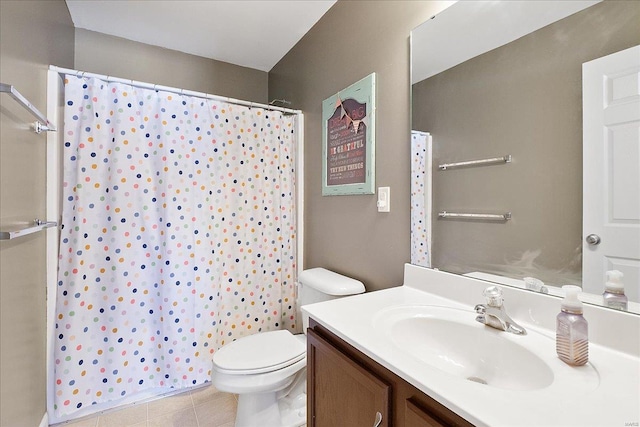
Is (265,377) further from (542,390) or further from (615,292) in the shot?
(615,292)

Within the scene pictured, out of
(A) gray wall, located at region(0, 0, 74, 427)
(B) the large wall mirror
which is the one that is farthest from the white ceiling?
(B) the large wall mirror

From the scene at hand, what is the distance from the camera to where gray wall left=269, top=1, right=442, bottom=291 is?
1.32 m

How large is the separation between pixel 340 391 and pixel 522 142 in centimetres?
93

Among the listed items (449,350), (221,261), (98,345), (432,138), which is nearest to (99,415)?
(98,345)

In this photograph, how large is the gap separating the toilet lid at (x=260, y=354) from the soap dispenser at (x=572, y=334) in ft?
3.57

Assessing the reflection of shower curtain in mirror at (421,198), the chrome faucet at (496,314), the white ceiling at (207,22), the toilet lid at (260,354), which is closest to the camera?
the chrome faucet at (496,314)

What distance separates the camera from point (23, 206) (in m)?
1.18

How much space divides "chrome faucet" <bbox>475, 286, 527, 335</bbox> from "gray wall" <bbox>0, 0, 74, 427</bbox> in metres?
1.57

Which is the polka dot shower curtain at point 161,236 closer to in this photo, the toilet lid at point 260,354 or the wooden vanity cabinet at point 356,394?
the toilet lid at point 260,354

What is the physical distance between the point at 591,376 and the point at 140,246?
1945mm

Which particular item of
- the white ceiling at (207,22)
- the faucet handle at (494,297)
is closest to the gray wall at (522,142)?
the faucet handle at (494,297)

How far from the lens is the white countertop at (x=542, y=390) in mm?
488

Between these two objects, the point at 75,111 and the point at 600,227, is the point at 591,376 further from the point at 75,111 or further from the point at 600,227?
the point at 75,111

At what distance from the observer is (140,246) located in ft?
5.60
